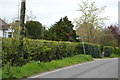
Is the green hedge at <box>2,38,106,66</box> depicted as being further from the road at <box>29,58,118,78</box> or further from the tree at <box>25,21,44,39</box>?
the tree at <box>25,21,44,39</box>

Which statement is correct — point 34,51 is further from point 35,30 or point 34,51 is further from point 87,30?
point 35,30

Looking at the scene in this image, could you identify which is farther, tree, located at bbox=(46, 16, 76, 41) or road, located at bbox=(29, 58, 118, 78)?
tree, located at bbox=(46, 16, 76, 41)

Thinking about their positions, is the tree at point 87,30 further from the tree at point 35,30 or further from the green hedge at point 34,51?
the green hedge at point 34,51

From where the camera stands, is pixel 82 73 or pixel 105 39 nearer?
pixel 82 73

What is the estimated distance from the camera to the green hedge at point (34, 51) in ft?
42.4

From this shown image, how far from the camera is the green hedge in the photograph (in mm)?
12922

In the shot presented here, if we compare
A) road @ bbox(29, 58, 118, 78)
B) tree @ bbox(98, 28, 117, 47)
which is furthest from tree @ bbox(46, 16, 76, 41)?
road @ bbox(29, 58, 118, 78)

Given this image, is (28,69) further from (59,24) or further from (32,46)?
(59,24)

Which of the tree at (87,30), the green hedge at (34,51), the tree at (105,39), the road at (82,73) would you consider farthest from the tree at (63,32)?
the road at (82,73)

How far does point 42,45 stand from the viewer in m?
17.0

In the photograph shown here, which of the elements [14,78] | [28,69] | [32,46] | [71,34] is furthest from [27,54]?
[71,34]

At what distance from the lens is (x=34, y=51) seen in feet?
52.7

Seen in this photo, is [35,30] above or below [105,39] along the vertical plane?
above

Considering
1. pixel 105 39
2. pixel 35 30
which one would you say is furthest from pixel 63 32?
pixel 105 39
